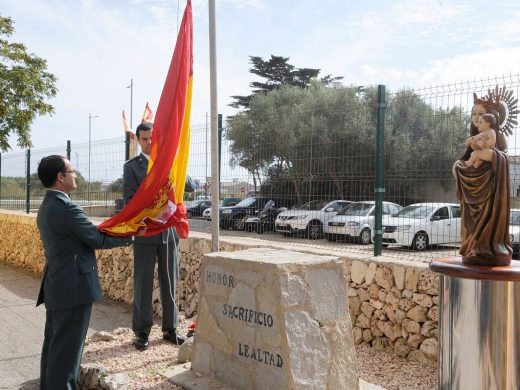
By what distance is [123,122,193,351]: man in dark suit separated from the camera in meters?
5.08

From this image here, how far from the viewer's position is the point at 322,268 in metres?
3.71

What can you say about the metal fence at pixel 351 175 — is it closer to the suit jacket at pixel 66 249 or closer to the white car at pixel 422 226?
the white car at pixel 422 226

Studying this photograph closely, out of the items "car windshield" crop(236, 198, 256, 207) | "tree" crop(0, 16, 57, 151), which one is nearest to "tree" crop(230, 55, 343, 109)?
"tree" crop(0, 16, 57, 151)

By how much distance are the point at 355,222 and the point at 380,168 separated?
2.77ft

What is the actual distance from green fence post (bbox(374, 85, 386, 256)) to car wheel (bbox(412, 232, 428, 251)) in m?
0.39

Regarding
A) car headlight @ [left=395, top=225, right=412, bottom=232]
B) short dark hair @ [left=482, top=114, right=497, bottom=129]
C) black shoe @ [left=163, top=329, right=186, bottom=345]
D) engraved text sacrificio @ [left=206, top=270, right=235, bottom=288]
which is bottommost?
black shoe @ [left=163, top=329, right=186, bottom=345]

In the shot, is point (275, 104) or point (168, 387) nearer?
point (168, 387)

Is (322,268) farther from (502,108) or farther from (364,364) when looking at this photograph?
(364,364)

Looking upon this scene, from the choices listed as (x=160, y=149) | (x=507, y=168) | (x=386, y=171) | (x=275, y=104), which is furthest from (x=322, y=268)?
(x=275, y=104)

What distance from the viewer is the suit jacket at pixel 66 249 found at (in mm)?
3742

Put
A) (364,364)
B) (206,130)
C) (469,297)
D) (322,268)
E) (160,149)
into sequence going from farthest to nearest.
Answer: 1. (206,130)
2. (364,364)
3. (160,149)
4. (322,268)
5. (469,297)

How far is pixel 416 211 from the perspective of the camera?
5.83 metres

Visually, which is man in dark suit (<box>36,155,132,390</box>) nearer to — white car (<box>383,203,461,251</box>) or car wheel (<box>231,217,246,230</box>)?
white car (<box>383,203,461,251</box>)

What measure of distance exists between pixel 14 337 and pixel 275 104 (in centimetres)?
2051
